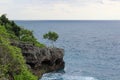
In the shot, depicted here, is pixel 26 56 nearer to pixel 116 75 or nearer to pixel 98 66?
pixel 116 75

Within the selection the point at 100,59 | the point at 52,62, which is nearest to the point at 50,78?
the point at 52,62

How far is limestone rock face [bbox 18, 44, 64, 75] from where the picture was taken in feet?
223

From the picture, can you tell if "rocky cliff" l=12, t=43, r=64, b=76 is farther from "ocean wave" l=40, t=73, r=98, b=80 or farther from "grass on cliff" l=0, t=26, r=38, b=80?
"grass on cliff" l=0, t=26, r=38, b=80

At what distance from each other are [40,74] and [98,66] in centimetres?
2487

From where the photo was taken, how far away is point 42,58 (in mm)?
73562

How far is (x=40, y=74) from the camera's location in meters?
73.5

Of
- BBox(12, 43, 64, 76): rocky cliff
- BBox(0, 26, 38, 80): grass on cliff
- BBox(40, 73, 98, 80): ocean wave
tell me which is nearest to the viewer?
BBox(0, 26, 38, 80): grass on cliff

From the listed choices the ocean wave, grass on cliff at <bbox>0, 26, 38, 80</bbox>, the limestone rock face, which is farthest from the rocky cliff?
grass on cliff at <bbox>0, 26, 38, 80</bbox>

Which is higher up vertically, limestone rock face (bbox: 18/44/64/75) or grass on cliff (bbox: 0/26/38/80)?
grass on cliff (bbox: 0/26/38/80)

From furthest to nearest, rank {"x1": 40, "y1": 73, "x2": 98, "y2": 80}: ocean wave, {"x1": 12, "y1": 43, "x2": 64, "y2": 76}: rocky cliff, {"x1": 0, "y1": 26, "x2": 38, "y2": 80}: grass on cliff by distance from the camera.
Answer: {"x1": 40, "y1": 73, "x2": 98, "y2": 80}: ocean wave < {"x1": 12, "y1": 43, "x2": 64, "y2": 76}: rocky cliff < {"x1": 0, "y1": 26, "x2": 38, "y2": 80}: grass on cliff

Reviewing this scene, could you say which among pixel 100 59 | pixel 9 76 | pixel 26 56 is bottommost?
pixel 100 59

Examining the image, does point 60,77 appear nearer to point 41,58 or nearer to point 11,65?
point 41,58

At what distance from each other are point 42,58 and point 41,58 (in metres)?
0.49

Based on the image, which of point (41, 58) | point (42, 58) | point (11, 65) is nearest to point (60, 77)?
point (42, 58)
